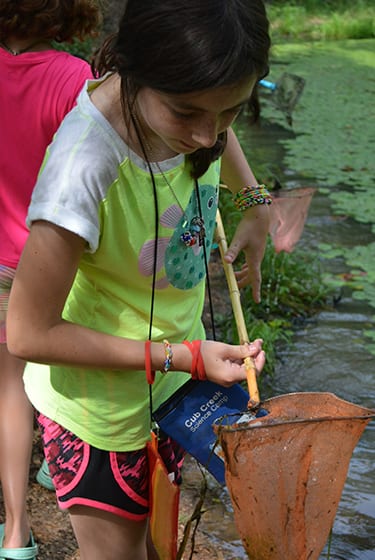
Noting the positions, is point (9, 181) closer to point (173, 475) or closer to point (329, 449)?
point (173, 475)

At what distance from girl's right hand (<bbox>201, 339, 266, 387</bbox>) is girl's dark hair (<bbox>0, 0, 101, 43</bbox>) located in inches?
40.6

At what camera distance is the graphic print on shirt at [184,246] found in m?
1.49

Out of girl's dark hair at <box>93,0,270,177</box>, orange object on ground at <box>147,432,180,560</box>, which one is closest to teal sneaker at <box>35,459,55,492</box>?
orange object on ground at <box>147,432,180,560</box>

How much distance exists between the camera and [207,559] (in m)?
2.50

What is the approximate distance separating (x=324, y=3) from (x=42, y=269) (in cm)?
1217

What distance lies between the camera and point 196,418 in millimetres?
1556

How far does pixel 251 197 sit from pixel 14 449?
950mm

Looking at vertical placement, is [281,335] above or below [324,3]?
above

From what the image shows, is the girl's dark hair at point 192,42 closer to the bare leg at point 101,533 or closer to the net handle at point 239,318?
the net handle at point 239,318

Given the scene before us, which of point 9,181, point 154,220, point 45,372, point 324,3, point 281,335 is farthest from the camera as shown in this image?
point 324,3

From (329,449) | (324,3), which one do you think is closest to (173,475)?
(329,449)

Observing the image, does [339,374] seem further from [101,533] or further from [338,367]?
[101,533]

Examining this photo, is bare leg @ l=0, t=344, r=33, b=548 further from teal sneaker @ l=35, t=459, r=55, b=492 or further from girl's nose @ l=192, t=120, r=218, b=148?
girl's nose @ l=192, t=120, r=218, b=148

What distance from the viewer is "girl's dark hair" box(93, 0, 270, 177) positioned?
47.5 inches
